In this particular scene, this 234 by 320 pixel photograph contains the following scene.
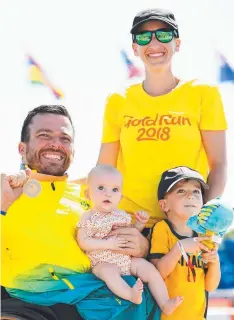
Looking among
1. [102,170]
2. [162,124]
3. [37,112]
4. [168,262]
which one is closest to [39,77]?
[37,112]

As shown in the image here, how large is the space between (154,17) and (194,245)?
4.26ft

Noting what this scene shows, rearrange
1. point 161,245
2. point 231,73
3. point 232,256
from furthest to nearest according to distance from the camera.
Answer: point 232,256, point 231,73, point 161,245

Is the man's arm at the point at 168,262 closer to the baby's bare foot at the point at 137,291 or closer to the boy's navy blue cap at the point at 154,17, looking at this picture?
the baby's bare foot at the point at 137,291

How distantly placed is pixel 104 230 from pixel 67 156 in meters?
0.61

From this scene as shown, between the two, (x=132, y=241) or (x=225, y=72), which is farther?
(x=225, y=72)

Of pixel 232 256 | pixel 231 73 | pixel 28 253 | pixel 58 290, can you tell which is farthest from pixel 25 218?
pixel 232 256

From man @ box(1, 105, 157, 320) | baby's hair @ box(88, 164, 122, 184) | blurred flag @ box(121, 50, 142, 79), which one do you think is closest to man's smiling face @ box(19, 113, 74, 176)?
man @ box(1, 105, 157, 320)

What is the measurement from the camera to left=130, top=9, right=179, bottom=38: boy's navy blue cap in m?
3.64

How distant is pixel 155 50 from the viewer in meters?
3.64

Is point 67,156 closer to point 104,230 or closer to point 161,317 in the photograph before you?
point 104,230

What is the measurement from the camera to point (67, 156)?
371 cm

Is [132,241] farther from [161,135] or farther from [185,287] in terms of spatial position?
[161,135]

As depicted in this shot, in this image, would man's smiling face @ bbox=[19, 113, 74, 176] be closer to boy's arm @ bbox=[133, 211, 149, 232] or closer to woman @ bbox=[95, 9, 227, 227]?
woman @ bbox=[95, 9, 227, 227]

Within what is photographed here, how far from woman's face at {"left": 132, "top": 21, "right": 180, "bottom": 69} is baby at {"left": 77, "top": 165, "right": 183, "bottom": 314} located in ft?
2.34
